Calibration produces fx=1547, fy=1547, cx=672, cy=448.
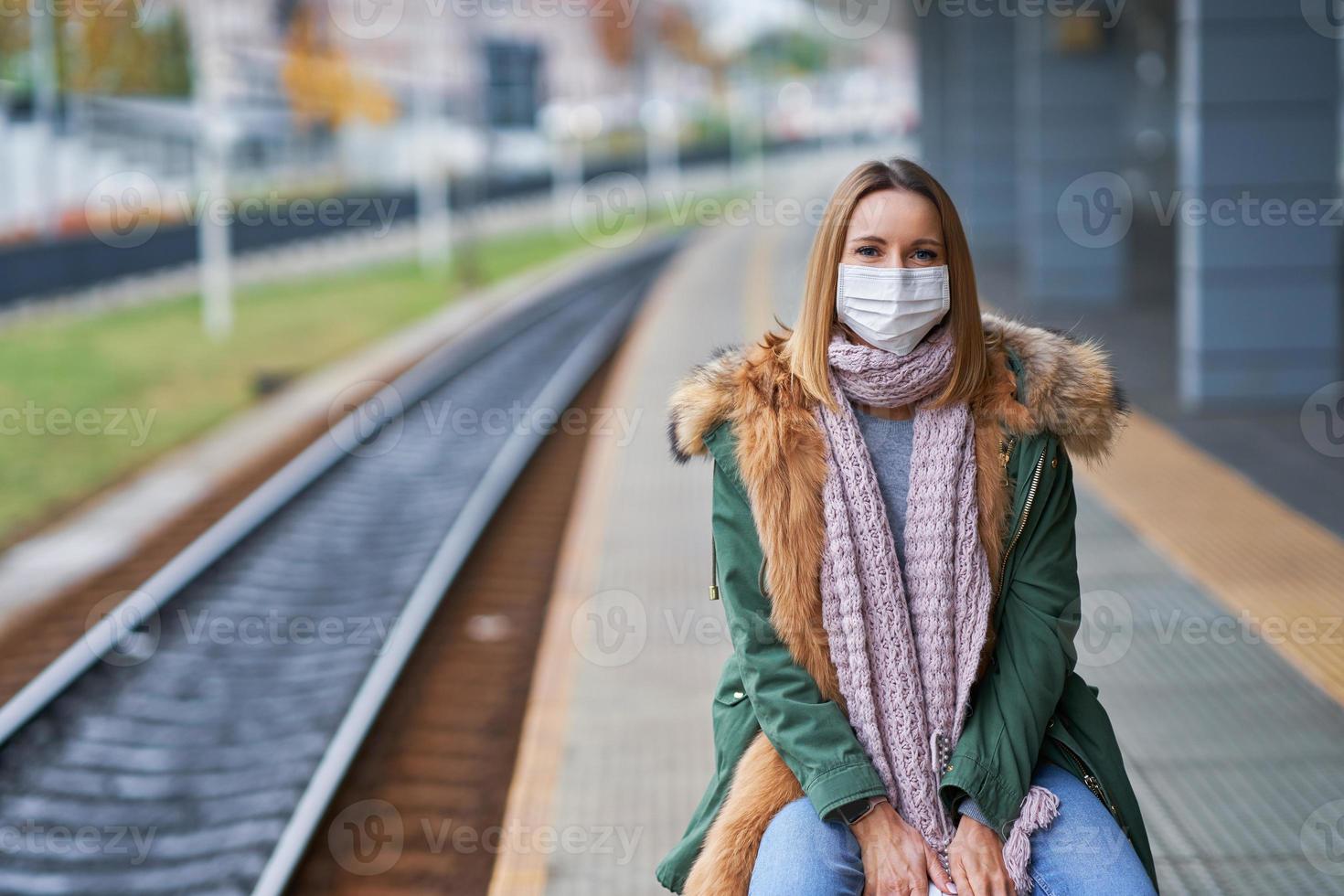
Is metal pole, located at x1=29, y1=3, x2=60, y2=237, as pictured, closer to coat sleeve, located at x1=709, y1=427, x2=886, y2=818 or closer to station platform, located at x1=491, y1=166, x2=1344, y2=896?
station platform, located at x1=491, y1=166, x2=1344, y2=896

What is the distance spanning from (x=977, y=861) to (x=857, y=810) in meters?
0.22

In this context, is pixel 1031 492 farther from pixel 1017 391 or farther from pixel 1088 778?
pixel 1088 778

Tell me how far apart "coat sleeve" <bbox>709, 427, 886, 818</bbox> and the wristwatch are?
0.07ft

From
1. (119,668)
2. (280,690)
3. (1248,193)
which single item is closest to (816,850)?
(280,690)

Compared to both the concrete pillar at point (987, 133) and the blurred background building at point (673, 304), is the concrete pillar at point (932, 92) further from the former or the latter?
the concrete pillar at point (987, 133)

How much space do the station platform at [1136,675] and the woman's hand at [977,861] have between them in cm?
175

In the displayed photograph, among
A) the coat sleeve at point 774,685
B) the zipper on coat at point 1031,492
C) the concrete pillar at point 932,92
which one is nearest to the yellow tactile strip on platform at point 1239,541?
the zipper on coat at point 1031,492

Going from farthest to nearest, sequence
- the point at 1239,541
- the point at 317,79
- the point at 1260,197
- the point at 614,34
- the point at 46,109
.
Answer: the point at 614,34
the point at 317,79
the point at 46,109
the point at 1260,197
the point at 1239,541

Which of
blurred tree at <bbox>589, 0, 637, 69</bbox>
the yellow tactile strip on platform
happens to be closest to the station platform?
the yellow tactile strip on platform

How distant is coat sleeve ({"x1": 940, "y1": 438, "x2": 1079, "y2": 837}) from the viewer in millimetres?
2650

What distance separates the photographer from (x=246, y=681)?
6949mm

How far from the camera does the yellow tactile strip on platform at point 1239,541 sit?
6168 mm

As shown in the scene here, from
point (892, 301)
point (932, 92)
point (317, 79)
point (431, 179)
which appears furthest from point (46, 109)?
point (892, 301)

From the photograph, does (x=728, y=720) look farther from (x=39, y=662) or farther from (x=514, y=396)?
(x=514, y=396)
